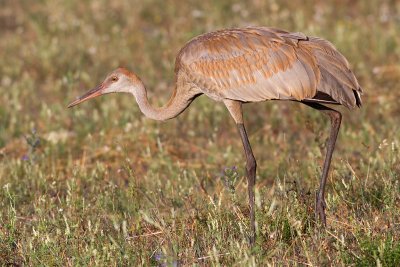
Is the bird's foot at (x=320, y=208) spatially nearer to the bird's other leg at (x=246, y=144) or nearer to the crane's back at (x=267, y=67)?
the bird's other leg at (x=246, y=144)

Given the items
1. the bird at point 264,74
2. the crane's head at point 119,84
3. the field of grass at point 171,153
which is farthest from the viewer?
the crane's head at point 119,84

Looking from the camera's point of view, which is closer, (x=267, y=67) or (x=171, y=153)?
(x=267, y=67)

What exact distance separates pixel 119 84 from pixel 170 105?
0.56 metres

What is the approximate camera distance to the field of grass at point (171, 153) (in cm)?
541

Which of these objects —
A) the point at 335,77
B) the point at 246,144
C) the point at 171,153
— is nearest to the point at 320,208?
the point at 246,144

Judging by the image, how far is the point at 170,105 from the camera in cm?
673

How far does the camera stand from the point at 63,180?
7.75 metres

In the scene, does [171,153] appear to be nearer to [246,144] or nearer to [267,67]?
[246,144]

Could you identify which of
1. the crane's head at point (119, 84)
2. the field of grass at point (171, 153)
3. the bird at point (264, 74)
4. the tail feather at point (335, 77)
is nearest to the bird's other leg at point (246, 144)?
the bird at point (264, 74)

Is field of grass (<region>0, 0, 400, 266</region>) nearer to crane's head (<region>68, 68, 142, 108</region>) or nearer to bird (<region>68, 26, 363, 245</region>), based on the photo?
bird (<region>68, 26, 363, 245</region>)

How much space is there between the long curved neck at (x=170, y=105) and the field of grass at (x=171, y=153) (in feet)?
1.65

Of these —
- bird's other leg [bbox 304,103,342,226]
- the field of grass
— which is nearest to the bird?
bird's other leg [bbox 304,103,342,226]

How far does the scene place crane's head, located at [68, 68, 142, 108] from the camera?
7.00 meters

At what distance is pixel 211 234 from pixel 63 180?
2.57m
